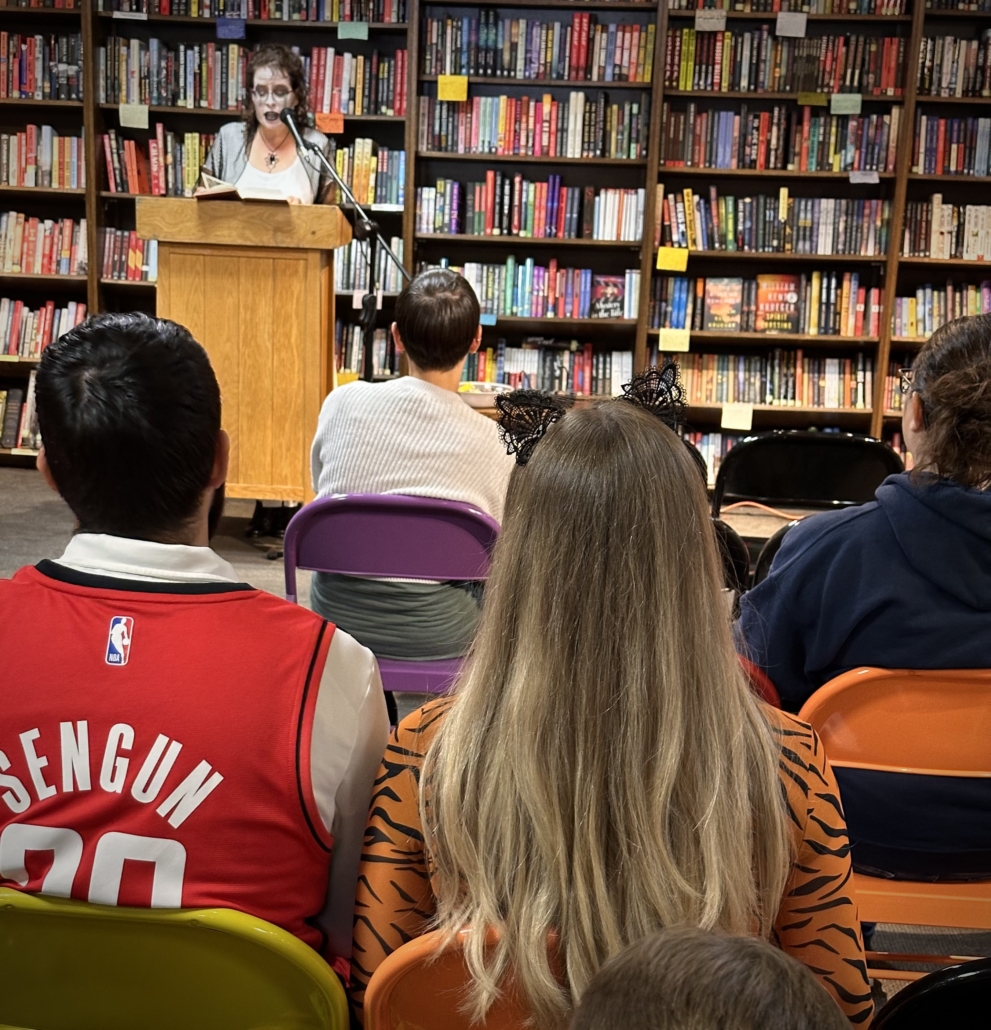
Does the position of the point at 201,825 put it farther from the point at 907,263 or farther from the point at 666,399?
the point at 907,263

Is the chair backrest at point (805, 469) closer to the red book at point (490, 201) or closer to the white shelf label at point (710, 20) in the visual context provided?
the red book at point (490, 201)

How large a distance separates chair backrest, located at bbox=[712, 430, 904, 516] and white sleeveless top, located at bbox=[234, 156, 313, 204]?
2.52 m

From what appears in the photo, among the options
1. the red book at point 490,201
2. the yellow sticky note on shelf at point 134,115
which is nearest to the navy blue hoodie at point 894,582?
the red book at point 490,201

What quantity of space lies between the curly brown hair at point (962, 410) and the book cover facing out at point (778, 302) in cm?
367

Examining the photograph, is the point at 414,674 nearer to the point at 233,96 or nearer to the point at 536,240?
the point at 536,240

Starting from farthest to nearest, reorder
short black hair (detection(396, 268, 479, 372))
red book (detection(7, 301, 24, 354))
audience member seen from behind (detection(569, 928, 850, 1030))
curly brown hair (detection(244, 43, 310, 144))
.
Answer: red book (detection(7, 301, 24, 354)) < curly brown hair (detection(244, 43, 310, 144)) < short black hair (detection(396, 268, 479, 372)) < audience member seen from behind (detection(569, 928, 850, 1030))

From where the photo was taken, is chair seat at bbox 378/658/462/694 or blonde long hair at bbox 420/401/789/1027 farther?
chair seat at bbox 378/658/462/694

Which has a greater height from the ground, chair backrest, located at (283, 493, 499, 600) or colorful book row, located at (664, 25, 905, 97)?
colorful book row, located at (664, 25, 905, 97)

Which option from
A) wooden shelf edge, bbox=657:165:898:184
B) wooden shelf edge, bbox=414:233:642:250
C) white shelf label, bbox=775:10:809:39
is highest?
white shelf label, bbox=775:10:809:39

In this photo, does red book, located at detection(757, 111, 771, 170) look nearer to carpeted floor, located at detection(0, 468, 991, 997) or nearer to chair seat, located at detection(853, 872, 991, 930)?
carpeted floor, located at detection(0, 468, 991, 997)

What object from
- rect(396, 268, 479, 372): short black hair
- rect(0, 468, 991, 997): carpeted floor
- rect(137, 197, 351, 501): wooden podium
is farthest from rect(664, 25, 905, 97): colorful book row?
rect(396, 268, 479, 372): short black hair

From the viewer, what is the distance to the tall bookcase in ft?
15.9

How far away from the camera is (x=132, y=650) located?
3.00 feet

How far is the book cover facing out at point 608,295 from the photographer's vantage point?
509 cm
